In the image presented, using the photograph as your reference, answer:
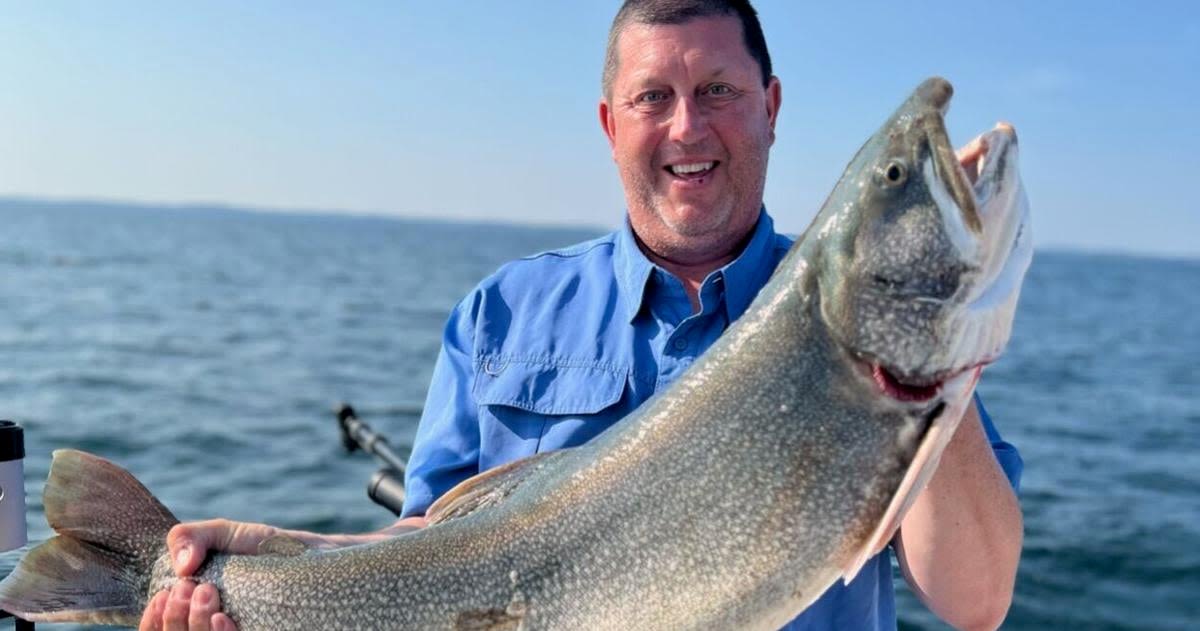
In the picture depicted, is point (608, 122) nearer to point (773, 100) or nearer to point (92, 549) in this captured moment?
point (773, 100)

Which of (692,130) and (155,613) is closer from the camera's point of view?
(155,613)

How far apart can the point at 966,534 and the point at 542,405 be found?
1.35m

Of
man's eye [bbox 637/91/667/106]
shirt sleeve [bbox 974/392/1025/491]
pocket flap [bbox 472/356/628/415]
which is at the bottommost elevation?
shirt sleeve [bbox 974/392/1025/491]

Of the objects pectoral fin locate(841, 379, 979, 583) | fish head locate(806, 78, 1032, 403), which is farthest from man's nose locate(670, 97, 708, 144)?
pectoral fin locate(841, 379, 979, 583)

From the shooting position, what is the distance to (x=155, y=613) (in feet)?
9.75

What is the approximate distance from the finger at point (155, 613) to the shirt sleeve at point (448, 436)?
925 mm

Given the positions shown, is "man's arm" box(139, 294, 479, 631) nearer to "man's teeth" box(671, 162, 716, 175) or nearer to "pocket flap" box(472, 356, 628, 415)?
"pocket flap" box(472, 356, 628, 415)

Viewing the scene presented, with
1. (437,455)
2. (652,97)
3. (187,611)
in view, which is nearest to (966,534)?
(652,97)

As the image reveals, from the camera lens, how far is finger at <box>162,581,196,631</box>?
2.92 metres

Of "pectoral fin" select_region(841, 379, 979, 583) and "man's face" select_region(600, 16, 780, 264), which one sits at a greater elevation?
"man's face" select_region(600, 16, 780, 264)

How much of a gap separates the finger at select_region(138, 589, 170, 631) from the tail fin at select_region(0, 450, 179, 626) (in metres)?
0.05

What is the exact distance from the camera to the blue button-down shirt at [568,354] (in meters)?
3.49

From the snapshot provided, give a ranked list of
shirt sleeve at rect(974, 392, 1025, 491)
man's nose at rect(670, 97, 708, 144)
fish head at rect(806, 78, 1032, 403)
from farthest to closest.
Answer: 1. man's nose at rect(670, 97, 708, 144)
2. shirt sleeve at rect(974, 392, 1025, 491)
3. fish head at rect(806, 78, 1032, 403)

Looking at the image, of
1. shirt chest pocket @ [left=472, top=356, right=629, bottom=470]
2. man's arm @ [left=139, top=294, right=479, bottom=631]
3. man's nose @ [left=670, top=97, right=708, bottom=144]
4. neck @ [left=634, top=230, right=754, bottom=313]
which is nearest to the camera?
man's arm @ [left=139, top=294, right=479, bottom=631]
